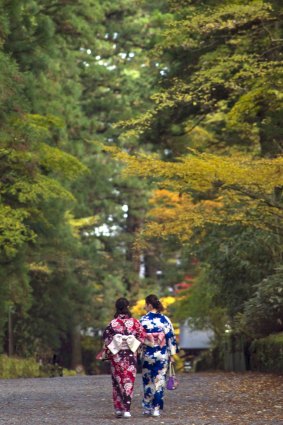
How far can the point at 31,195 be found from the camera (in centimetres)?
2448

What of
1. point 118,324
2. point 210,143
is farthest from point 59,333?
point 118,324

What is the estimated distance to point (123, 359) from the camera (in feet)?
42.5

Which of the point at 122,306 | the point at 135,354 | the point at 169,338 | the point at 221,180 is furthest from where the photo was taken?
the point at 221,180

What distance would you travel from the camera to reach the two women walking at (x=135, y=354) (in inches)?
505

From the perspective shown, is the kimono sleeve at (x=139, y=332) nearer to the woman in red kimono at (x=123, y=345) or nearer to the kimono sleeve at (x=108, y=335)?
the woman in red kimono at (x=123, y=345)

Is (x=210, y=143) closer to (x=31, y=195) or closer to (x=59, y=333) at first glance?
(x=31, y=195)

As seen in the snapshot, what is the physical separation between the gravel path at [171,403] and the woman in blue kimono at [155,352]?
0.26m

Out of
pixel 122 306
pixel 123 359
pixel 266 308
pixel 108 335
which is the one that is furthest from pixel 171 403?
pixel 266 308

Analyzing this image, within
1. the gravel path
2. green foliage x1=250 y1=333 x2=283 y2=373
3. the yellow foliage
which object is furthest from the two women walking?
green foliage x1=250 y1=333 x2=283 y2=373

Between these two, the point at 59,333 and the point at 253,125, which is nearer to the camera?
the point at 253,125

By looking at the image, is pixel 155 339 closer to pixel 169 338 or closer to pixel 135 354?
pixel 169 338

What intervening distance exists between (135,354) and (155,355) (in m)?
0.29

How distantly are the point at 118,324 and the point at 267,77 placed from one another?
9545mm

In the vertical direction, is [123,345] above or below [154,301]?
below
